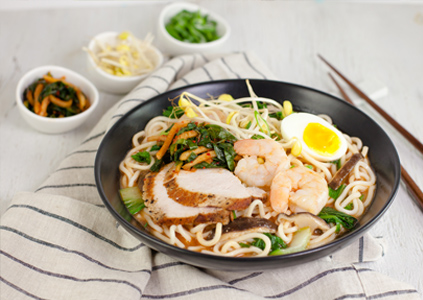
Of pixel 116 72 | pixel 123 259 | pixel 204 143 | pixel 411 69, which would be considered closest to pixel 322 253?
pixel 204 143

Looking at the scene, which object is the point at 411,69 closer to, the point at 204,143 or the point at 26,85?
the point at 204,143

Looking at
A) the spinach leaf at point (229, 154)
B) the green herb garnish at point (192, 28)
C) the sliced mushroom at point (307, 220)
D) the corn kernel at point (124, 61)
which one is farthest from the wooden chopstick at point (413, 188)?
the corn kernel at point (124, 61)

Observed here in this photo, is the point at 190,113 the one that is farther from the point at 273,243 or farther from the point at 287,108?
the point at 273,243

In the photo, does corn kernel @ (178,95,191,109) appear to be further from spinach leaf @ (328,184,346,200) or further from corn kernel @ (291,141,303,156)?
spinach leaf @ (328,184,346,200)

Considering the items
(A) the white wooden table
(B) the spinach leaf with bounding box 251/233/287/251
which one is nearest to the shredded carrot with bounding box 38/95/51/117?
(A) the white wooden table

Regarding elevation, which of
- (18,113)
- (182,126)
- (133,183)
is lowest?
(18,113)
